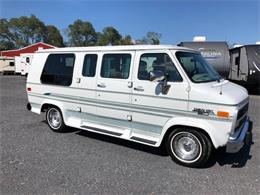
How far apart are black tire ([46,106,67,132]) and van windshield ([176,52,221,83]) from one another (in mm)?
3643

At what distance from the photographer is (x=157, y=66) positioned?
4922 millimetres

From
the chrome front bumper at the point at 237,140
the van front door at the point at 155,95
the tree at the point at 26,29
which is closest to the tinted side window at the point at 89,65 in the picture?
the van front door at the point at 155,95

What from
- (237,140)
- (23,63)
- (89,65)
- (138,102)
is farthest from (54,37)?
(237,140)

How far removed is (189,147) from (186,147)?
0.06 meters

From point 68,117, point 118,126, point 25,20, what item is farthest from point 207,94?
point 25,20

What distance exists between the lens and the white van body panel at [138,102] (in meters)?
4.35

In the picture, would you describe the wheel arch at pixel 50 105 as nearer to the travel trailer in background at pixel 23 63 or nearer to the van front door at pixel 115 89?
the van front door at pixel 115 89

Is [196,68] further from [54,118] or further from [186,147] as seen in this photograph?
[54,118]

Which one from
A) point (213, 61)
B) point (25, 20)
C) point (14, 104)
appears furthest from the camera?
point (25, 20)

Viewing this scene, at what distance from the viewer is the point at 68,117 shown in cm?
652

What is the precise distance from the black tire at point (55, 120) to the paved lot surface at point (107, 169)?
344mm

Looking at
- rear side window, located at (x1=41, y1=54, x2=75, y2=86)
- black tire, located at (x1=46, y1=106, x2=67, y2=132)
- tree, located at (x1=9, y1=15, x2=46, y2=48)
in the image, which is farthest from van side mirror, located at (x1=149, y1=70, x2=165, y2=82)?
tree, located at (x1=9, y1=15, x2=46, y2=48)

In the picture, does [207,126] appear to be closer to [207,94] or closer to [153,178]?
[207,94]

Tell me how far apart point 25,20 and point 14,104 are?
96.0 m
